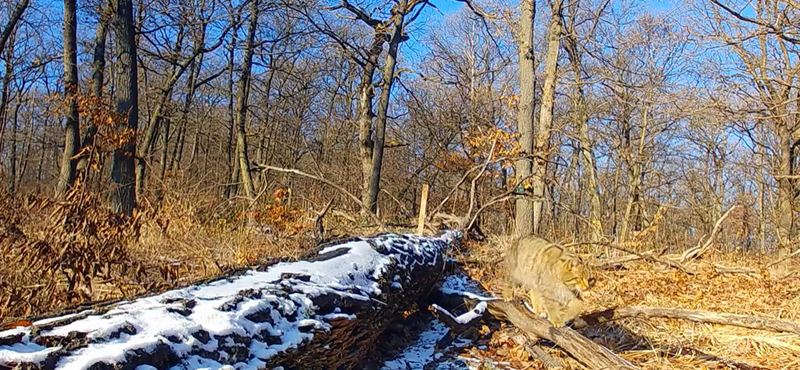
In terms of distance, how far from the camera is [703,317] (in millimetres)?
4910

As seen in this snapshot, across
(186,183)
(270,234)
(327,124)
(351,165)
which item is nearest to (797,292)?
(270,234)

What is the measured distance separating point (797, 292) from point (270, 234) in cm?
741

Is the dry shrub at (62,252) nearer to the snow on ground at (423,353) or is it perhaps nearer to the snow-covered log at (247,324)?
the snow-covered log at (247,324)

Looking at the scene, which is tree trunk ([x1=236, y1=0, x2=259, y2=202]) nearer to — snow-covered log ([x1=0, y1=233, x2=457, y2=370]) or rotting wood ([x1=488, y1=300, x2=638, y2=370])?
snow-covered log ([x1=0, y1=233, x2=457, y2=370])

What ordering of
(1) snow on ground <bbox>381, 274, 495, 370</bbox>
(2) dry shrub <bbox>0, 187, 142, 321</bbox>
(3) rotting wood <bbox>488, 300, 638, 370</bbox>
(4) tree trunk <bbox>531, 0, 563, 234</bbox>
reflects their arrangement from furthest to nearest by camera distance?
(4) tree trunk <bbox>531, 0, 563, 234</bbox> → (1) snow on ground <bbox>381, 274, 495, 370</bbox> → (2) dry shrub <bbox>0, 187, 142, 321</bbox> → (3) rotting wood <bbox>488, 300, 638, 370</bbox>

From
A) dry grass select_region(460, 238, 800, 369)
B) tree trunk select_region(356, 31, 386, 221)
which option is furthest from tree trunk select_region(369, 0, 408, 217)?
dry grass select_region(460, 238, 800, 369)

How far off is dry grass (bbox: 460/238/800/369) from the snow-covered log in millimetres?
1582

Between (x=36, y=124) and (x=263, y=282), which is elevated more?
(x=36, y=124)

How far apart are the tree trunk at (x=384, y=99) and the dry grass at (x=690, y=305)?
552 cm

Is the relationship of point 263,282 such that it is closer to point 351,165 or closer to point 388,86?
point 388,86

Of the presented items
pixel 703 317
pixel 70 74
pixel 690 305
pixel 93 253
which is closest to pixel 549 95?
pixel 690 305

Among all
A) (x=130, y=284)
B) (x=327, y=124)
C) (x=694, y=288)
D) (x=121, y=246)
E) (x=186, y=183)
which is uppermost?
(x=327, y=124)

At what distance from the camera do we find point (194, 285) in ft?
11.3

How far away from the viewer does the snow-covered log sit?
2188mm
